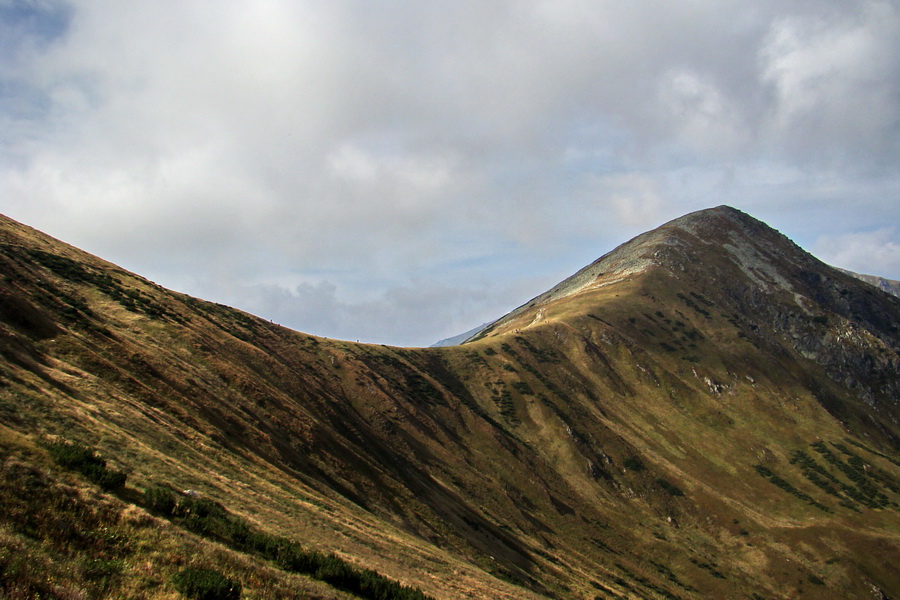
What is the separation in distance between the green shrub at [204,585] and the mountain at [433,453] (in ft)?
0.34

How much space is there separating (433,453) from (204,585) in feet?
243

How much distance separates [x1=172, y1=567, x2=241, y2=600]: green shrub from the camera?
1279 centimetres

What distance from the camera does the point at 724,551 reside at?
327ft

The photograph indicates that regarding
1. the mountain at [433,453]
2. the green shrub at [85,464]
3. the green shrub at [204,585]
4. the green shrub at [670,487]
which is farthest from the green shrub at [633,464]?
the green shrub at [204,585]

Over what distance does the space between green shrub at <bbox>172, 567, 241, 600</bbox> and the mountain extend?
10cm

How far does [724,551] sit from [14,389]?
389 feet

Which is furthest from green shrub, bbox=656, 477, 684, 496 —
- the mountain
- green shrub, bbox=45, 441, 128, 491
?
green shrub, bbox=45, 441, 128, 491

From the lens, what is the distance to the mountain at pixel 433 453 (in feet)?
58.5

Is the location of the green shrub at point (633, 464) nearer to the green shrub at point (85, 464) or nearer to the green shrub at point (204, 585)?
the green shrub at point (85, 464)

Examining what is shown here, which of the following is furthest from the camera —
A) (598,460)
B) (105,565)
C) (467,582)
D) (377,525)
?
(598,460)

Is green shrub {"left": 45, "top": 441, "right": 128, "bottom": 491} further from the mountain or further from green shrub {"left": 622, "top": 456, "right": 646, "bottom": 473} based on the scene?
green shrub {"left": 622, "top": 456, "right": 646, "bottom": 473}

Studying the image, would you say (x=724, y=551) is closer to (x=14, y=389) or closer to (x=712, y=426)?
(x=712, y=426)

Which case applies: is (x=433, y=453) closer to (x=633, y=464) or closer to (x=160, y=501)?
(x=633, y=464)

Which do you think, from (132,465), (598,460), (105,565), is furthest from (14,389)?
(598,460)
